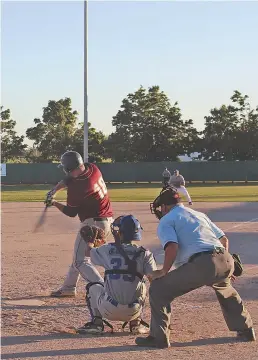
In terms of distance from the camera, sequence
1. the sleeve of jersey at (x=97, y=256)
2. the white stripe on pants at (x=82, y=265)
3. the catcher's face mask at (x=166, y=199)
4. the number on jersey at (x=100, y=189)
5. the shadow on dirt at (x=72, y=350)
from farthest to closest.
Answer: the number on jersey at (x=100, y=189) → the white stripe on pants at (x=82, y=265) → the sleeve of jersey at (x=97, y=256) → the catcher's face mask at (x=166, y=199) → the shadow on dirt at (x=72, y=350)

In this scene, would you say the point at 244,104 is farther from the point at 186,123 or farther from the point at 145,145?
the point at 145,145

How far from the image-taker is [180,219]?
6.36 meters

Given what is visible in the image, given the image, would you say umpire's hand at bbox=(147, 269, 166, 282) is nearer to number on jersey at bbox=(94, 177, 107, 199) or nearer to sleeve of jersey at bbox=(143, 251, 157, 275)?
sleeve of jersey at bbox=(143, 251, 157, 275)

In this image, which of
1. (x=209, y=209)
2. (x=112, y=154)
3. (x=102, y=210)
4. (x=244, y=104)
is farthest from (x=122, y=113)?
(x=102, y=210)

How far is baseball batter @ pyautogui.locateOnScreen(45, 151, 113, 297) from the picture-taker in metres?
8.44

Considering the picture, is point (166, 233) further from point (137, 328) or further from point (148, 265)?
point (137, 328)

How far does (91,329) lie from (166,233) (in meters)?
1.46

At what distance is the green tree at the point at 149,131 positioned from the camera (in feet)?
231

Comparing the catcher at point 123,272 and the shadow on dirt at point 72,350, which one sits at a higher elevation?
the catcher at point 123,272

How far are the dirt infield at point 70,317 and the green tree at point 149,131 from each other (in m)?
55.7

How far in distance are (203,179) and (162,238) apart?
185 ft

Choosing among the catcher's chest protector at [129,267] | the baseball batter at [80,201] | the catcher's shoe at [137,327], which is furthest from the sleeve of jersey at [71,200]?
the catcher's shoe at [137,327]

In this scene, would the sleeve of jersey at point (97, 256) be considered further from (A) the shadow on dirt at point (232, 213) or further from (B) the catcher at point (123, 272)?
(A) the shadow on dirt at point (232, 213)

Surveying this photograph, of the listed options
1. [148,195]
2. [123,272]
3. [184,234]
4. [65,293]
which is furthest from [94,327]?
[148,195]
